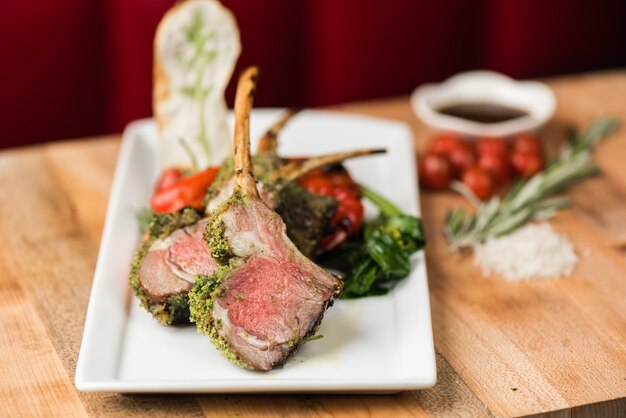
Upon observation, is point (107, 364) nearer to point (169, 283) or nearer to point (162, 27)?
point (169, 283)

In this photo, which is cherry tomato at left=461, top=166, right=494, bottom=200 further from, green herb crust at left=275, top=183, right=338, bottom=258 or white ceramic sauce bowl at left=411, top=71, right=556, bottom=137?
green herb crust at left=275, top=183, right=338, bottom=258

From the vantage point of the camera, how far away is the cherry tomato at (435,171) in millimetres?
2986

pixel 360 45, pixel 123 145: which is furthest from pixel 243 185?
pixel 360 45

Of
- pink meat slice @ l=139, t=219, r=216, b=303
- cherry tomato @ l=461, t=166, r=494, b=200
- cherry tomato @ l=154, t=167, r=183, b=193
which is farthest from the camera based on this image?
cherry tomato @ l=461, t=166, r=494, b=200

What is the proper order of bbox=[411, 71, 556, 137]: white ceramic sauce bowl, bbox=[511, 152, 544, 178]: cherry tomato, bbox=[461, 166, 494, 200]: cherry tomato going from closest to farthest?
bbox=[461, 166, 494, 200]: cherry tomato, bbox=[511, 152, 544, 178]: cherry tomato, bbox=[411, 71, 556, 137]: white ceramic sauce bowl

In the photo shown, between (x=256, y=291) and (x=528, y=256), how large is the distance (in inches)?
37.4

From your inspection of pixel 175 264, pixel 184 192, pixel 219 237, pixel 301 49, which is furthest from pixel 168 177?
pixel 301 49

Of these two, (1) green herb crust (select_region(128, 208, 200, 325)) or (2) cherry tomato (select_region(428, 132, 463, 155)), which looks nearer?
(1) green herb crust (select_region(128, 208, 200, 325))

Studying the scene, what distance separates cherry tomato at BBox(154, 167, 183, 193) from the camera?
2678 millimetres

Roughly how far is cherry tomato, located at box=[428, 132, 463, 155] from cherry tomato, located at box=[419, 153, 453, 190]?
0.09 metres

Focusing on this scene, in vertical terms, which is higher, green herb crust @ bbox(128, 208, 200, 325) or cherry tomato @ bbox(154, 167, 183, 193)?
green herb crust @ bbox(128, 208, 200, 325)

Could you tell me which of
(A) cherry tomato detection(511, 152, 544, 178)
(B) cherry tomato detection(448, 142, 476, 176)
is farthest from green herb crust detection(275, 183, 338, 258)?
(A) cherry tomato detection(511, 152, 544, 178)

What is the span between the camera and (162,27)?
2.68 m

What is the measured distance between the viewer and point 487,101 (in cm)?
343
